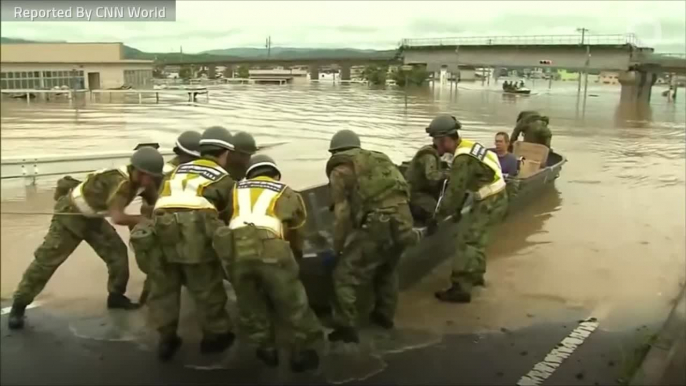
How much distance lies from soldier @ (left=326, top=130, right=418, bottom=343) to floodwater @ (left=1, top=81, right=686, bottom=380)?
0.56 metres

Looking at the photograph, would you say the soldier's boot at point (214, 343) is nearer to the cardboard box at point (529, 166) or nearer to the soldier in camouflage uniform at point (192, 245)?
the soldier in camouflage uniform at point (192, 245)

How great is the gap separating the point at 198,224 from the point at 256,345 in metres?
0.98

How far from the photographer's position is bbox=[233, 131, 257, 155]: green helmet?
5613 mm

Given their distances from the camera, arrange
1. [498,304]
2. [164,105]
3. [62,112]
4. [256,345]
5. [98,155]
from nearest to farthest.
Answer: [256,345]
[498,304]
[98,155]
[62,112]
[164,105]

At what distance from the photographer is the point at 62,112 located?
24.9 metres

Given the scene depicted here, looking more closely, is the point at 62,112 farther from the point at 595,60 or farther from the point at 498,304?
the point at 595,60

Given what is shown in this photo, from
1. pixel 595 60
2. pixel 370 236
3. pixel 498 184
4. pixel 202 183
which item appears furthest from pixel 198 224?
pixel 595 60

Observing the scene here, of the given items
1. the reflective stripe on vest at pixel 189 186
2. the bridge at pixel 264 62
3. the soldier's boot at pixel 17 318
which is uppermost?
the bridge at pixel 264 62

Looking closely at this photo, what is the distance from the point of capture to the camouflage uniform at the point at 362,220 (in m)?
5.21

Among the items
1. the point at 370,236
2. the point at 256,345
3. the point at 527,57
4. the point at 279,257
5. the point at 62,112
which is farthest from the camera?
the point at 527,57

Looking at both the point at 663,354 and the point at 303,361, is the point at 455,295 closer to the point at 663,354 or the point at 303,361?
the point at 663,354

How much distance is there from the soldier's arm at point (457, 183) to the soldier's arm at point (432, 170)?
0.59m

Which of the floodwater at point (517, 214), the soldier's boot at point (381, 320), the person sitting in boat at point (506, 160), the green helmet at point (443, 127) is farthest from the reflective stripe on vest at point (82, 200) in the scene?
the person sitting in boat at point (506, 160)

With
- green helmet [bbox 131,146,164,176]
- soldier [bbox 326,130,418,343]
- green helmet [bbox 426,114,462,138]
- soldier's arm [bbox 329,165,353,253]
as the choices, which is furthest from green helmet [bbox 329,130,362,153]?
green helmet [bbox 131,146,164,176]
